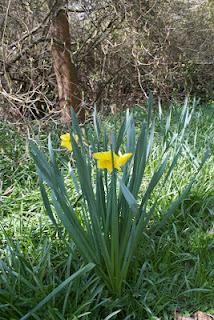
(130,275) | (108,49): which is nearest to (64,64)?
(108,49)

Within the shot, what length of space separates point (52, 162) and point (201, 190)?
136cm

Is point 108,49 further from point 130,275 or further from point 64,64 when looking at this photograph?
point 130,275

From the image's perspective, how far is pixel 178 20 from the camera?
7.13m

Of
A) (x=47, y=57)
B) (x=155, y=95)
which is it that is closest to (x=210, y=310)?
(x=47, y=57)

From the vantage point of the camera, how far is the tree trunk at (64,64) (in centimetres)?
466

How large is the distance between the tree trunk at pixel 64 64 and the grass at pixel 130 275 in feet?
7.42

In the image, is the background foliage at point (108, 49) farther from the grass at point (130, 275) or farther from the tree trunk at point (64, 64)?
the grass at point (130, 275)

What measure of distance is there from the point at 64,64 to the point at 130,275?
351 centimetres

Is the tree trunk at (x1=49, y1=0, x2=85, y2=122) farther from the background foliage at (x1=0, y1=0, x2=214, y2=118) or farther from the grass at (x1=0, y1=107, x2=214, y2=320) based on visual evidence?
the grass at (x1=0, y1=107, x2=214, y2=320)

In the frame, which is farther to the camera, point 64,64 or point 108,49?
point 108,49

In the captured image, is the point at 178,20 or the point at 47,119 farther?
the point at 178,20

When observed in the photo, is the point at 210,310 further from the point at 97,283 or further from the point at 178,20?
the point at 178,20

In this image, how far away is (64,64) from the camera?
479cm

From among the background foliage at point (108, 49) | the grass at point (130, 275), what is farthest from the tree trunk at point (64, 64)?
the grass at point (130, 275)
